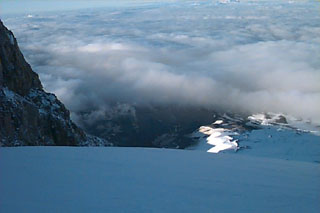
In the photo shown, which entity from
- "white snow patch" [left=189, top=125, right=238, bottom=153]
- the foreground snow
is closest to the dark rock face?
the foreground snow

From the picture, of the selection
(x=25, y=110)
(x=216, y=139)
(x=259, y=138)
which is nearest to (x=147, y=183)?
(x=25, y=110)

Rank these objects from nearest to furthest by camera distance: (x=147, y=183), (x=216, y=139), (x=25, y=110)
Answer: (x=147, y=183), (x=25, y=110), (x=216, y=139)

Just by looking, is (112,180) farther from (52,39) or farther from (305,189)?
(52,39)

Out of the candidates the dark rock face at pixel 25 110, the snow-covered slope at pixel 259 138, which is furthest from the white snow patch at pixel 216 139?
the dark rock face at pixel 25 110

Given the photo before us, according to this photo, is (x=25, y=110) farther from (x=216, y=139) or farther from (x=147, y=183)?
(x=216, y=139)

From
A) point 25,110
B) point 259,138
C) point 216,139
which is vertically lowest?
point 259,138

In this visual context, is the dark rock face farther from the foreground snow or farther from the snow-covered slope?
the snow-covered slope
